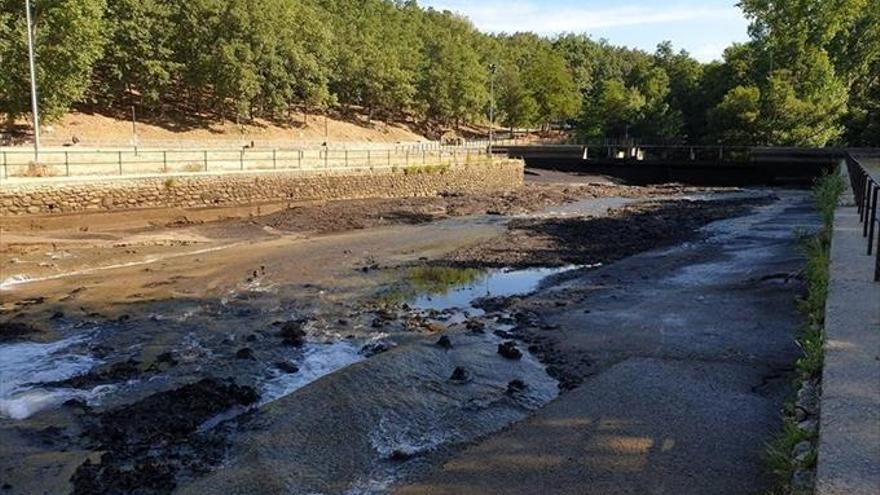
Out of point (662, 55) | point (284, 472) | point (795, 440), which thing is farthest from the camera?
point (662, 55)

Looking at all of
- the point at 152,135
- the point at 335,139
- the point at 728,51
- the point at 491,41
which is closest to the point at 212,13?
the point at 152,135

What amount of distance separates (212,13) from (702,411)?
194ft

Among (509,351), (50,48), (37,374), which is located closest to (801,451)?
(509,351)

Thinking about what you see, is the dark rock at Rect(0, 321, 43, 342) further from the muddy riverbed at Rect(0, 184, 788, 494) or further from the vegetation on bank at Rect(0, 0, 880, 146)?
the vegetation on bank at Rect(0, 0, 880, 146)

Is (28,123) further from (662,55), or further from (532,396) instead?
(662,55)

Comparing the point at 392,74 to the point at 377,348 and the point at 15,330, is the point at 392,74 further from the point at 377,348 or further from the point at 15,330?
the point at 377,348

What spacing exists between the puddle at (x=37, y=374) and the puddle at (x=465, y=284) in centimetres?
649

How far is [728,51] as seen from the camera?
262 ft

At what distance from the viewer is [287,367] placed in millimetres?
10547

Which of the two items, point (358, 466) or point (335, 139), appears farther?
point (335, 139)

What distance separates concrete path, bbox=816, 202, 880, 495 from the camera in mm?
4551

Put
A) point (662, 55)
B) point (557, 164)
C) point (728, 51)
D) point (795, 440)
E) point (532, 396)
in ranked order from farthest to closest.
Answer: point (662, 55) → point (728, 51) → point (557, 164) → point (532, 396) → point (795, 440)

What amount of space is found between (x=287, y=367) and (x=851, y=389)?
733cm

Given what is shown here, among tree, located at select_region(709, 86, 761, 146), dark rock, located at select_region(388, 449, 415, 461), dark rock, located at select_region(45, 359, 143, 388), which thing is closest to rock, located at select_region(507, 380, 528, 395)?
dark rock, located at select_region(388, 449, 415, 461)
